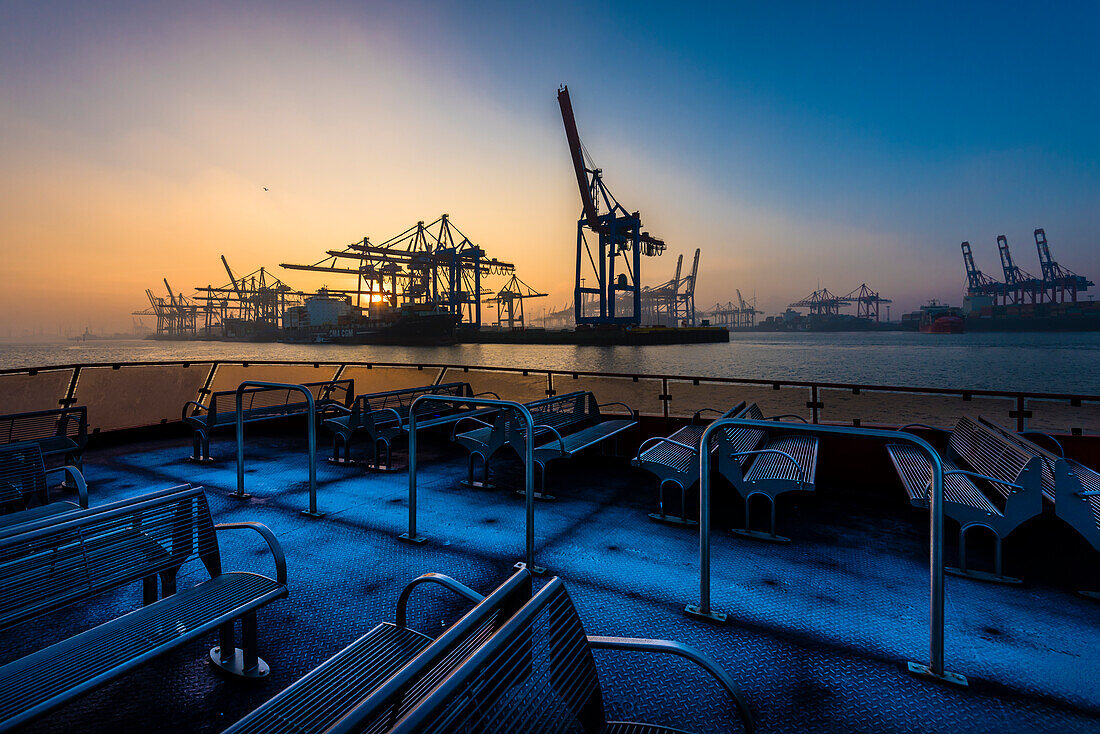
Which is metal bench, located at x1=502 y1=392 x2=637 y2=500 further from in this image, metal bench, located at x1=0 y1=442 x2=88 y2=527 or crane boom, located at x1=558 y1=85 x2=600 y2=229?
crane boom, located at x1=558 y1=85 x2=600 y2=229

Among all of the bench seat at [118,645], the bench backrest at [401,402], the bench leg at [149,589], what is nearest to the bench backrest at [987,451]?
the bench seat at [118,645]

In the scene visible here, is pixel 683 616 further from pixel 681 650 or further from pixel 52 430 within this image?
pixel 52 430

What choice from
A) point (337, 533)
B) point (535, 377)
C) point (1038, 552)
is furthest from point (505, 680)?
point (535, 377)

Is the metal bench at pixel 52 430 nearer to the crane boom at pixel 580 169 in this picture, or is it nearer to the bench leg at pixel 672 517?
the bench leg at pixel 672 517

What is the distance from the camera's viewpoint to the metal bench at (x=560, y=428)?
14.3ft

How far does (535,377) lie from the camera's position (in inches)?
268

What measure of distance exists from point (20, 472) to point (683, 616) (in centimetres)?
366

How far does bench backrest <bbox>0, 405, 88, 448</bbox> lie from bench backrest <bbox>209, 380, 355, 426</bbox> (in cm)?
104

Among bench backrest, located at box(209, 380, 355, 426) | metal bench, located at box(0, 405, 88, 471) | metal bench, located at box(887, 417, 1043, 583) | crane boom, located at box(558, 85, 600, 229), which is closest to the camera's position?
metal bench, located at box(887, 417, 1043, 583)

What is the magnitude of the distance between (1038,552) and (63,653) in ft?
15.8

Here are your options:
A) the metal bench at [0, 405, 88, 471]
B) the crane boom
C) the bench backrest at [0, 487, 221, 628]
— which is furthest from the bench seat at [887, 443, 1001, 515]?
the crane boom

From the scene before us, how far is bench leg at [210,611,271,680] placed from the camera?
203cm

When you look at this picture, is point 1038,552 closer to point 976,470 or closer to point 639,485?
point 976,470

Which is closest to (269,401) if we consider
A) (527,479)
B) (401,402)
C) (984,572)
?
(401,402)
